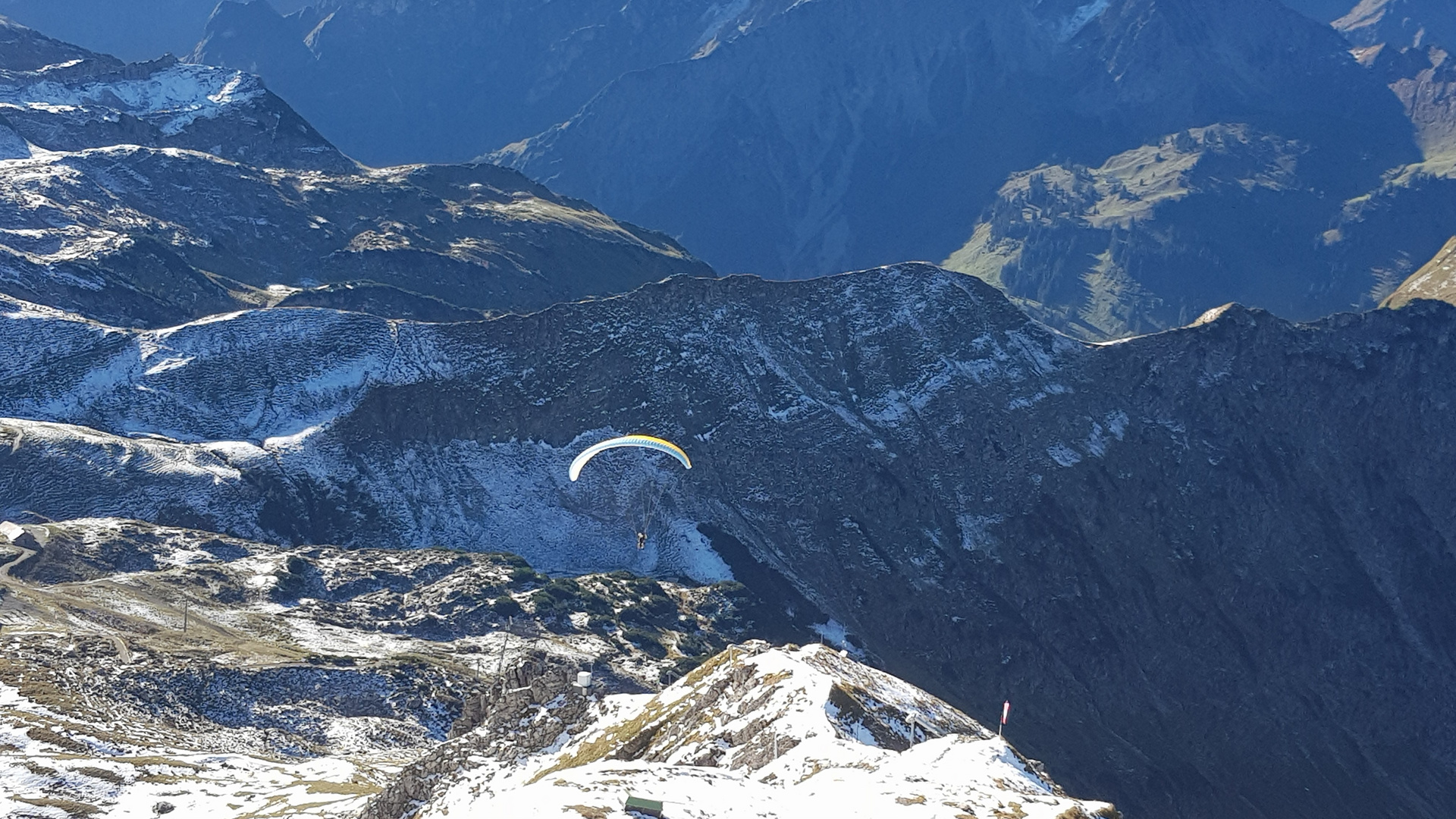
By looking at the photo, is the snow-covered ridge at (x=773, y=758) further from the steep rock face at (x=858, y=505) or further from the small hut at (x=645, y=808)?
the steep rock face at (x=858, y=505)

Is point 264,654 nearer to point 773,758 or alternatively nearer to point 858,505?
point 773,758

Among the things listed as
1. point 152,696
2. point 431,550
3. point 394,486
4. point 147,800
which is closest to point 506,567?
point 431,550

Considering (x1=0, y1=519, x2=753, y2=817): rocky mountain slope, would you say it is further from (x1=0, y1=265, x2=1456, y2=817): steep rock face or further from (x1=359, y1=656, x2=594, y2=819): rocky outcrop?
(x1=0, y1=265, x2=1456, y2=817): steep rock face

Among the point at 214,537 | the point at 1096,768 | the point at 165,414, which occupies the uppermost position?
the point at 165,414

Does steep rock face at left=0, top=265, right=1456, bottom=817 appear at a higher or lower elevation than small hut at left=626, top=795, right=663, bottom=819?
higher

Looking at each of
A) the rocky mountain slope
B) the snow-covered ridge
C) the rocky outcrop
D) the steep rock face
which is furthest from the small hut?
the steep rock face

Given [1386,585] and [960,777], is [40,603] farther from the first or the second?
[1386,585]

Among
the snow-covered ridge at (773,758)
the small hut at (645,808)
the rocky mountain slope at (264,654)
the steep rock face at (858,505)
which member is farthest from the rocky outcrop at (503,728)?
the steep rock face at (858,505)

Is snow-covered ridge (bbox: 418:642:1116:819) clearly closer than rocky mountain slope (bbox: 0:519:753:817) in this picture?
Yes
